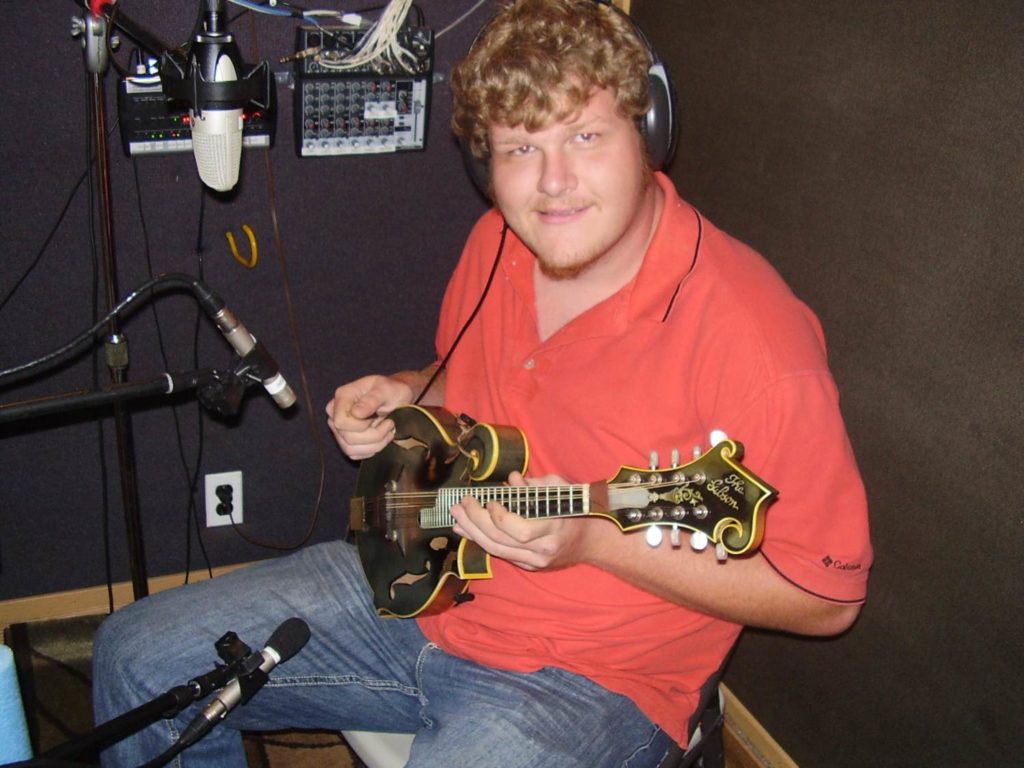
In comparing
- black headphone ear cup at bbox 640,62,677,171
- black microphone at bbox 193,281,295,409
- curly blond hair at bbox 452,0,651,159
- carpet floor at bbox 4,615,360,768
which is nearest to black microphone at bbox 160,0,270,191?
black microphone at bbox 193,281,295,409

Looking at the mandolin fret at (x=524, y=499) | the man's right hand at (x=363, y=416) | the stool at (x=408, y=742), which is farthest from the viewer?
the man's right hand at (x=363, y=416)

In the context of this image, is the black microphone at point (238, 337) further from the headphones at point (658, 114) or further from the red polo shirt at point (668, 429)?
the headphones at point (658, 114)

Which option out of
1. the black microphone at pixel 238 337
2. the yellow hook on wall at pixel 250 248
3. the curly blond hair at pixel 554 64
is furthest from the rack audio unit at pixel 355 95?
the black microphone at pixel 238 337

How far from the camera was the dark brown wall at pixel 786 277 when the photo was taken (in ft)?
4.70

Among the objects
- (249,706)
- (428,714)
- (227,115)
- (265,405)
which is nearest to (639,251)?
(227,115)

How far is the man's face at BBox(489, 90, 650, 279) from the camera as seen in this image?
148cm

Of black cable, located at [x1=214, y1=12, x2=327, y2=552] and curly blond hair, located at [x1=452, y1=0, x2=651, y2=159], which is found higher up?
curly blond hair, located at [x1=452, y1=0, x2=651, y2=159]

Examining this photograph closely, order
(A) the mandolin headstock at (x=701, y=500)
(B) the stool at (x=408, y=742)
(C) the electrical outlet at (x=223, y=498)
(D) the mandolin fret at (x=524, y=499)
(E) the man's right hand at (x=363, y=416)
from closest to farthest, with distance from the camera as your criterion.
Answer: (A) the mandolin headstock at (x=701, y=500) → (D) the mandolin fret at (x=524, y=499) → (B) the stool at (x=408, y=742) → (E) the man's right hand at (x=363, y=416) → (C) the electrical outlet at (x=223, y=498)

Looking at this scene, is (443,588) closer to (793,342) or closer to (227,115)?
(793,342)

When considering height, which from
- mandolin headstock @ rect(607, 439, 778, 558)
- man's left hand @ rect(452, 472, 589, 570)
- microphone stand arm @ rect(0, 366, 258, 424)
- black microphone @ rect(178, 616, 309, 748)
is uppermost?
microphone stand arm @ rect(0, 366, 258, 424)

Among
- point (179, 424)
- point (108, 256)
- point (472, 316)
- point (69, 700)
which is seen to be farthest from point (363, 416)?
point (69, 700)

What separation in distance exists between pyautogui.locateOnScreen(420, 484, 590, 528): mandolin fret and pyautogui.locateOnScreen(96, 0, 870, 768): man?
30mm

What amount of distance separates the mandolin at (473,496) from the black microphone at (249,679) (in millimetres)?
218

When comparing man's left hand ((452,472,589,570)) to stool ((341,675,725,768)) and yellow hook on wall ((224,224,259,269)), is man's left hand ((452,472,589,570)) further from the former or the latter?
yellow hook on wall ((224,224,259,269))
